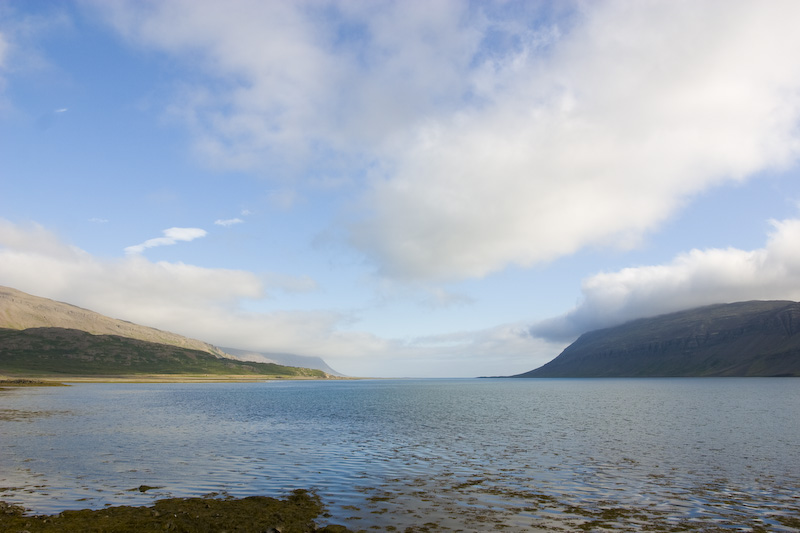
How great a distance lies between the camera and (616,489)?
33.5 metres

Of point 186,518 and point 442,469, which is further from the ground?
point 186,518

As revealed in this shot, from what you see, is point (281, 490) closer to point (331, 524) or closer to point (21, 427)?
point (331, 524)

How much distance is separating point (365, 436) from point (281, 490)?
1168 inches

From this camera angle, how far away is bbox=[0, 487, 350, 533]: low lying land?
912 inches

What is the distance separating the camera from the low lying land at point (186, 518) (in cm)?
2317

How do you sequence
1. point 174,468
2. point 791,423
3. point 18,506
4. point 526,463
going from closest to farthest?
point 18,506 → point 174,468 → point 526,463 → point 791,423

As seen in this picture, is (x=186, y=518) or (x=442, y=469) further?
(x=442, y=469)

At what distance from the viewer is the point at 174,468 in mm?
39250

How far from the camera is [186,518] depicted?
2477cm

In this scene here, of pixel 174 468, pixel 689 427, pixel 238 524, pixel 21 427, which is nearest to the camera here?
pixel 238 524

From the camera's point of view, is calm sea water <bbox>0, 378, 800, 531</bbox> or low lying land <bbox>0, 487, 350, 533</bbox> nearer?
low lying land <bbox>0, 487, 350, 533</bbox>

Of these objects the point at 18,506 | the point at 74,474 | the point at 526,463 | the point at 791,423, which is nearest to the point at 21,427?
the point at 74,474

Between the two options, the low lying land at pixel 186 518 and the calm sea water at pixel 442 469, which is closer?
the low lying land at pixel 186 518

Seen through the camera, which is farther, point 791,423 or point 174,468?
point 791,423
